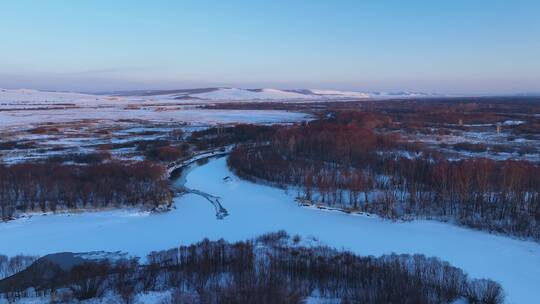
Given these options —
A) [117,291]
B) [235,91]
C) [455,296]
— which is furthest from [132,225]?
[235,91]

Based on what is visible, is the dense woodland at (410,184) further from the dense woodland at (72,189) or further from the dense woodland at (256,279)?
the dense woodland at (72,189)

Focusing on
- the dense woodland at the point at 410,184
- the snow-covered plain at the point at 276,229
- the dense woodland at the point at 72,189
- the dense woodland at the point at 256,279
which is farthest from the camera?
the dense woodland at the point at 72,189

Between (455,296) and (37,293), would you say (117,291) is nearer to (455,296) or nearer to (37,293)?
(37,293)

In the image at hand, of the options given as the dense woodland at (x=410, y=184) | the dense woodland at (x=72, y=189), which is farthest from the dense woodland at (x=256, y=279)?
the dense woodland at (x=72, y=189)

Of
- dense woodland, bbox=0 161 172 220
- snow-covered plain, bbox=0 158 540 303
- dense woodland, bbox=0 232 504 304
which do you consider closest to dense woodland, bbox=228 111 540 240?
snow-covered plain, bbox=0 158 540 303

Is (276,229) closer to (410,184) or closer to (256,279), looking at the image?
(256,279)
